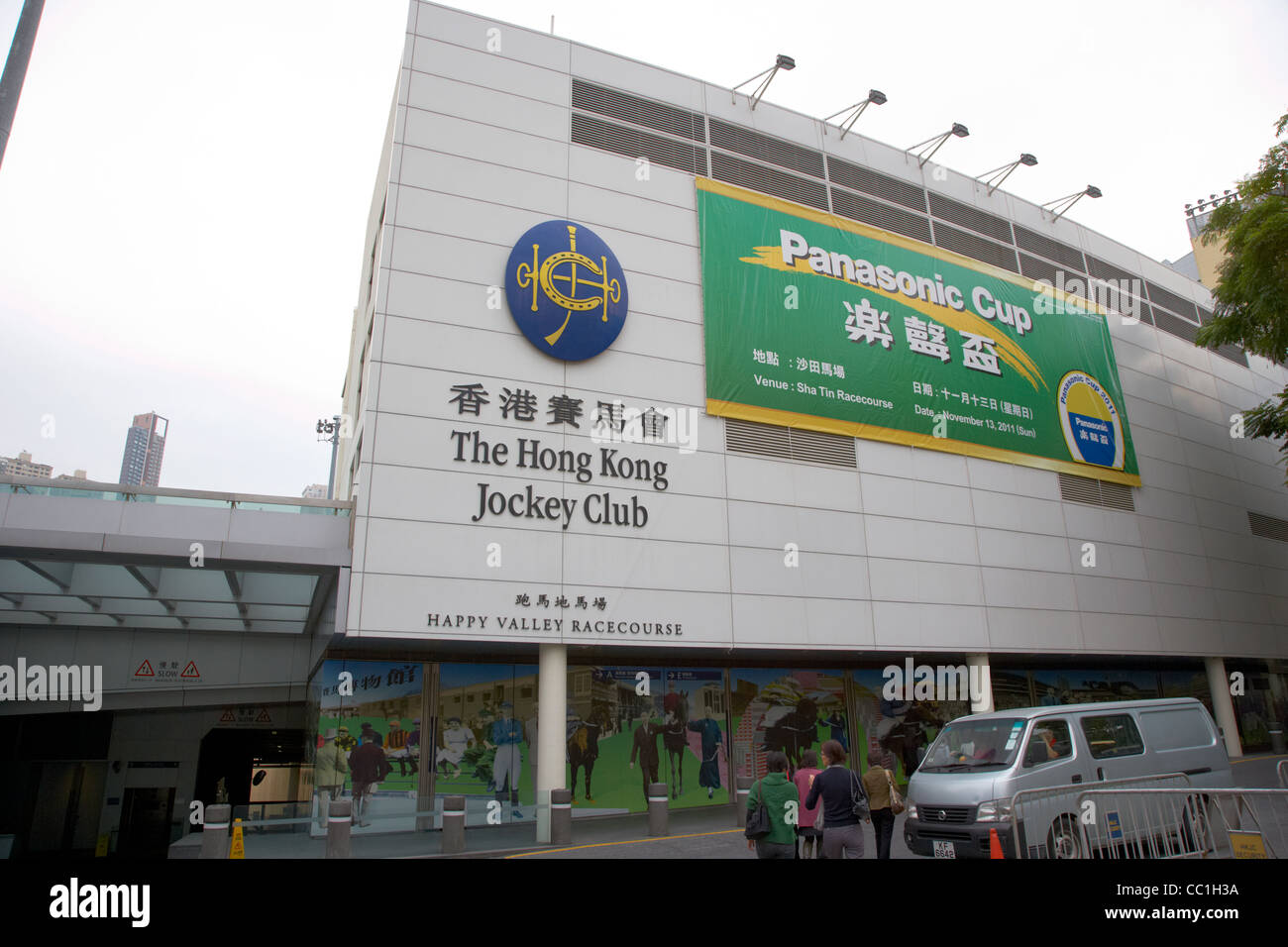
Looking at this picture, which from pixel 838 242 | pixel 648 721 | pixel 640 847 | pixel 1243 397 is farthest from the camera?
pixel 1243 397

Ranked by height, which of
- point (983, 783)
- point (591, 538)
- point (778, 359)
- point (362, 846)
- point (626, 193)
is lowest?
point (362, 846)

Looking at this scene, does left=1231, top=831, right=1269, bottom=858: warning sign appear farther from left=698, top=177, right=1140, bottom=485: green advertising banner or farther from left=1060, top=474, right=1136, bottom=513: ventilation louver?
left=1060, top=474, right=1136, bottom=513: ventilation louver

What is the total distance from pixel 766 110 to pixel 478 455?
43.5 ft

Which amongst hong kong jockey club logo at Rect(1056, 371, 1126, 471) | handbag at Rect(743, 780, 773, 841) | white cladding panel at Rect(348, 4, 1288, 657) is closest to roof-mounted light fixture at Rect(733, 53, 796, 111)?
white cladding panel at Rect(348, 4, 1288, 657)

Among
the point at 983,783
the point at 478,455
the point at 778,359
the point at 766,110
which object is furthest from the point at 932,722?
the point at 766,110

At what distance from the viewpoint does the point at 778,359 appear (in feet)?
62.2

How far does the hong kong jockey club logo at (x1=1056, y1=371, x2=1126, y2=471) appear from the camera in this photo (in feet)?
77.9

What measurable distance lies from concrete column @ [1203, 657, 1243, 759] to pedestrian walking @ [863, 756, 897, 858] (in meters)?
21.2

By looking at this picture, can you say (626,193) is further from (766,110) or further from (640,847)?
(640,847)

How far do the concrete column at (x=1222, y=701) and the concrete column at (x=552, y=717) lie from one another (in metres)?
21.6

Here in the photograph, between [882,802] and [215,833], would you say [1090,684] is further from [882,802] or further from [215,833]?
[215,833]

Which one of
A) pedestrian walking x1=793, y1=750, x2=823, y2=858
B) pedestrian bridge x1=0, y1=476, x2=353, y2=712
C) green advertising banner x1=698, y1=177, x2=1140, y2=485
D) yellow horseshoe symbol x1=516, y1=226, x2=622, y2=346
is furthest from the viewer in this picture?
green advertising banner x1=698, y1=177, x2=1140, y2=485

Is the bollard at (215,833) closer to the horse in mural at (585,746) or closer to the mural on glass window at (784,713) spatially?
the horse in mural at (585,746)

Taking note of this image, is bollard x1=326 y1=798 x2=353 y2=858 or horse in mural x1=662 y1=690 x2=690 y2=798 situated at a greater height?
horse in mural x1=662 y1=690 x2=690 y2=798
